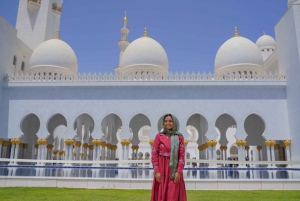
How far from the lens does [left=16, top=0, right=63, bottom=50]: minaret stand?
1588cm

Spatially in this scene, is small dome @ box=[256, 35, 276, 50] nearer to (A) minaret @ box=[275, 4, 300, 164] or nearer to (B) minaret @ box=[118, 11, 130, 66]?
(A) minaret @ box=[275, 4, 300, 164]

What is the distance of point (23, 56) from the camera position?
47.0 feet

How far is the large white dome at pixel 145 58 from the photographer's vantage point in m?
13.0

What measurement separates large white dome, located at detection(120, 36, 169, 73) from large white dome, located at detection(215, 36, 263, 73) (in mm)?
2752

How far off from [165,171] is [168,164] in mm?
78

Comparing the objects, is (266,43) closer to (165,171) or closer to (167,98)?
(167,98)

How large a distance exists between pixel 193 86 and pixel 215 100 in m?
1.03

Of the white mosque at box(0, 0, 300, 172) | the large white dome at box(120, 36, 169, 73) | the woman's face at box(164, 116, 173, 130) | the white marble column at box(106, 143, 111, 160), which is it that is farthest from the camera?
the white marble column at box(106, 143, 111, 160)

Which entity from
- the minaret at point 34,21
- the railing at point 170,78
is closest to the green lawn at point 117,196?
the railing at point 170,78

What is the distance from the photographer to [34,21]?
635 inches

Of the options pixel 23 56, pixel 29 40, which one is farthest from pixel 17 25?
pixel 23 56

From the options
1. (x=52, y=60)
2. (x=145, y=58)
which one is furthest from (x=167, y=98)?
(x=52, y=60)

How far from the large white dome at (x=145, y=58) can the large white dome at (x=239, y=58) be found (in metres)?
2.75

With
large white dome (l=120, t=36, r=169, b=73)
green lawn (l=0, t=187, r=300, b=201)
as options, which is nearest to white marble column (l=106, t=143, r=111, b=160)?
large white dome (l=120, t=36, r=169, b=73)
